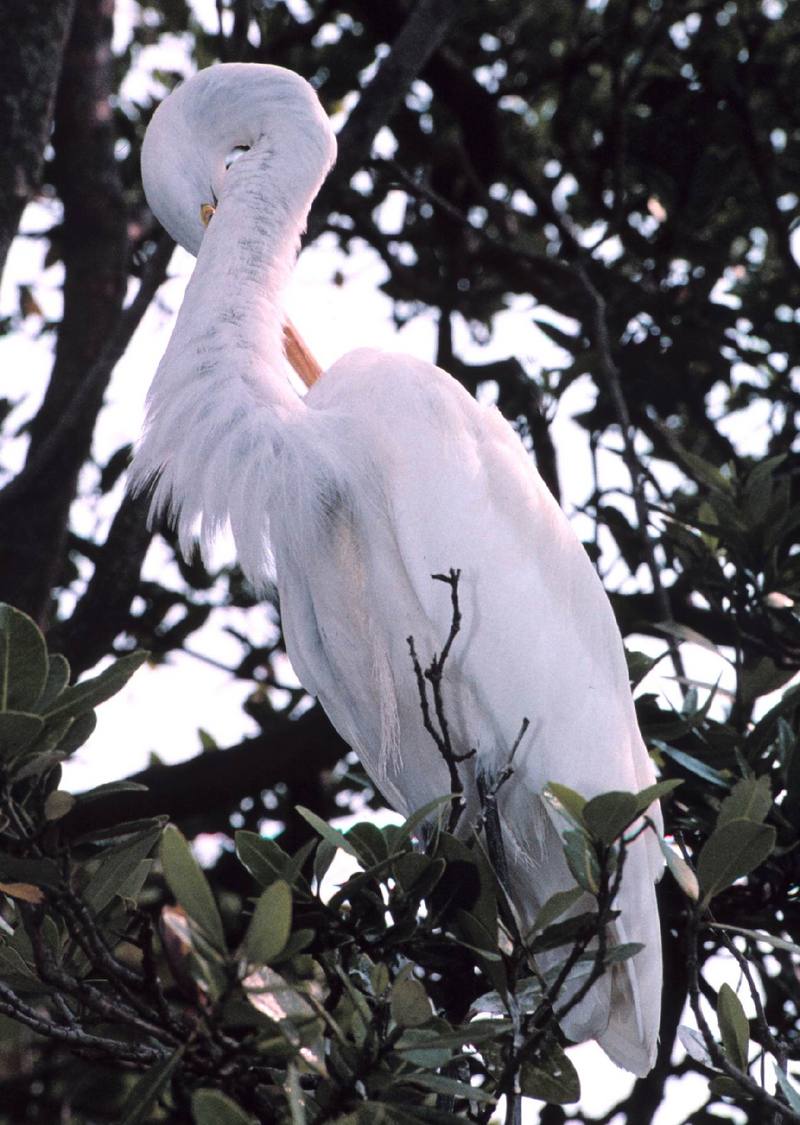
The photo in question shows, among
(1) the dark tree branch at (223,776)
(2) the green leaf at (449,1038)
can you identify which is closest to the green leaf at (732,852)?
(2) the green leaf at (449,1038)

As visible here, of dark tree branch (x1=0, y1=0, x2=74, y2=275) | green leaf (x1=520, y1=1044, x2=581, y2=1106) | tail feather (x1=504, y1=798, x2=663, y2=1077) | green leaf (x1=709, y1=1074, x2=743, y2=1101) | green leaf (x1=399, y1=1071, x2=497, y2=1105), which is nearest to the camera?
green leaf (x1=399, y1=1071, x2=497, y2=1105)

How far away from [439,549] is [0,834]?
1.03m

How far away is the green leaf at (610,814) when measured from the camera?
4.05 ft

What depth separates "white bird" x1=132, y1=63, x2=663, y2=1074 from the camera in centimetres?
213

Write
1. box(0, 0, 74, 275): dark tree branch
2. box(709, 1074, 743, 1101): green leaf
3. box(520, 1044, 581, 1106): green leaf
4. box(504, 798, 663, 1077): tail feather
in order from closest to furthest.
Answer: box(709, 1074, 743, 1101): green leaf < box(520, 1044, 581, 1106): green leaf < box(504, 798, 663, 1077): tail feather < box(0, 0, 74, 275): dark tree branch

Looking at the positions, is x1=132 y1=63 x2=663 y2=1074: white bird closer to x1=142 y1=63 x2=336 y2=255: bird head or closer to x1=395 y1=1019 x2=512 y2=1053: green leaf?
x1=142 y1=63 x2=336 y2=255: bird head

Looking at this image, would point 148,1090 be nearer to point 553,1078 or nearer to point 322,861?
point 322,861

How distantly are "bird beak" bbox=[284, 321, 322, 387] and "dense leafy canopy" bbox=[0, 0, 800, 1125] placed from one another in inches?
12.7

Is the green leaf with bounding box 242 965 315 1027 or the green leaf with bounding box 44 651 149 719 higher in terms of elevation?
the green leaf with bounding box 44 651 149 719

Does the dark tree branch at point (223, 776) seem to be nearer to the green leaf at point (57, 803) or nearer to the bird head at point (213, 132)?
the bird head at point (213, 132)

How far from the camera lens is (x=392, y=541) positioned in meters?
2.21

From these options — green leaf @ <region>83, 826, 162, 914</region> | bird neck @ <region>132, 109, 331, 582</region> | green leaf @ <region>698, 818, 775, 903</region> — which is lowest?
green leaf @ <region>83, 826, 162, 914</region>

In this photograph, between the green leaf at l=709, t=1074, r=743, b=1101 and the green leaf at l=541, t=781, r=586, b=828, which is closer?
the green leaf at l=541, t=781, r=586, b=828

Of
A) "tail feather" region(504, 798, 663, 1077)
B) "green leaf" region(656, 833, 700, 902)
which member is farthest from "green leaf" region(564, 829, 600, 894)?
"tail feather" region(504, 798, 663, 1077)
